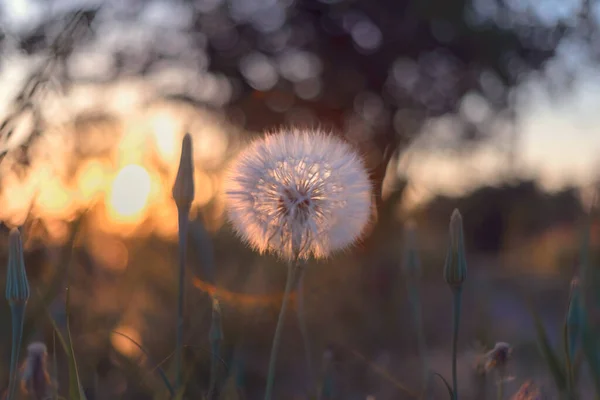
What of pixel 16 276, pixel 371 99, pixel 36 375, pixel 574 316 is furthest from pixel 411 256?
pixel 371 99

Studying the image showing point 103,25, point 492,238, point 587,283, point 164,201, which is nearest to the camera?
point 587,283

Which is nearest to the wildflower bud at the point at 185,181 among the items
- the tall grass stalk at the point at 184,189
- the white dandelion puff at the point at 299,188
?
the tall grass stalk at the point at 184,189

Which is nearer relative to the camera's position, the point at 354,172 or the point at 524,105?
the point at 354,172

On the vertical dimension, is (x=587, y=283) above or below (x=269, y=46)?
below

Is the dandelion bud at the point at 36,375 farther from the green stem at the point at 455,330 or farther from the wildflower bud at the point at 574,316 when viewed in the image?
the wildflower bud at the point at 574,316

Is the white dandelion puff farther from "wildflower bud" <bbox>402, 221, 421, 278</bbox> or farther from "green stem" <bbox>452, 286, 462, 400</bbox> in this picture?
"wildflower bud" <bbox>402, 221, 421, 278</bbox>

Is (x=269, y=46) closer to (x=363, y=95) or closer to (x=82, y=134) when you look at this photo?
(x=363, y=95)

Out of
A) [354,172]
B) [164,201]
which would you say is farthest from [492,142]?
[354,172]

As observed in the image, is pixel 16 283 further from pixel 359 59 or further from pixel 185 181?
pixel 359 59
